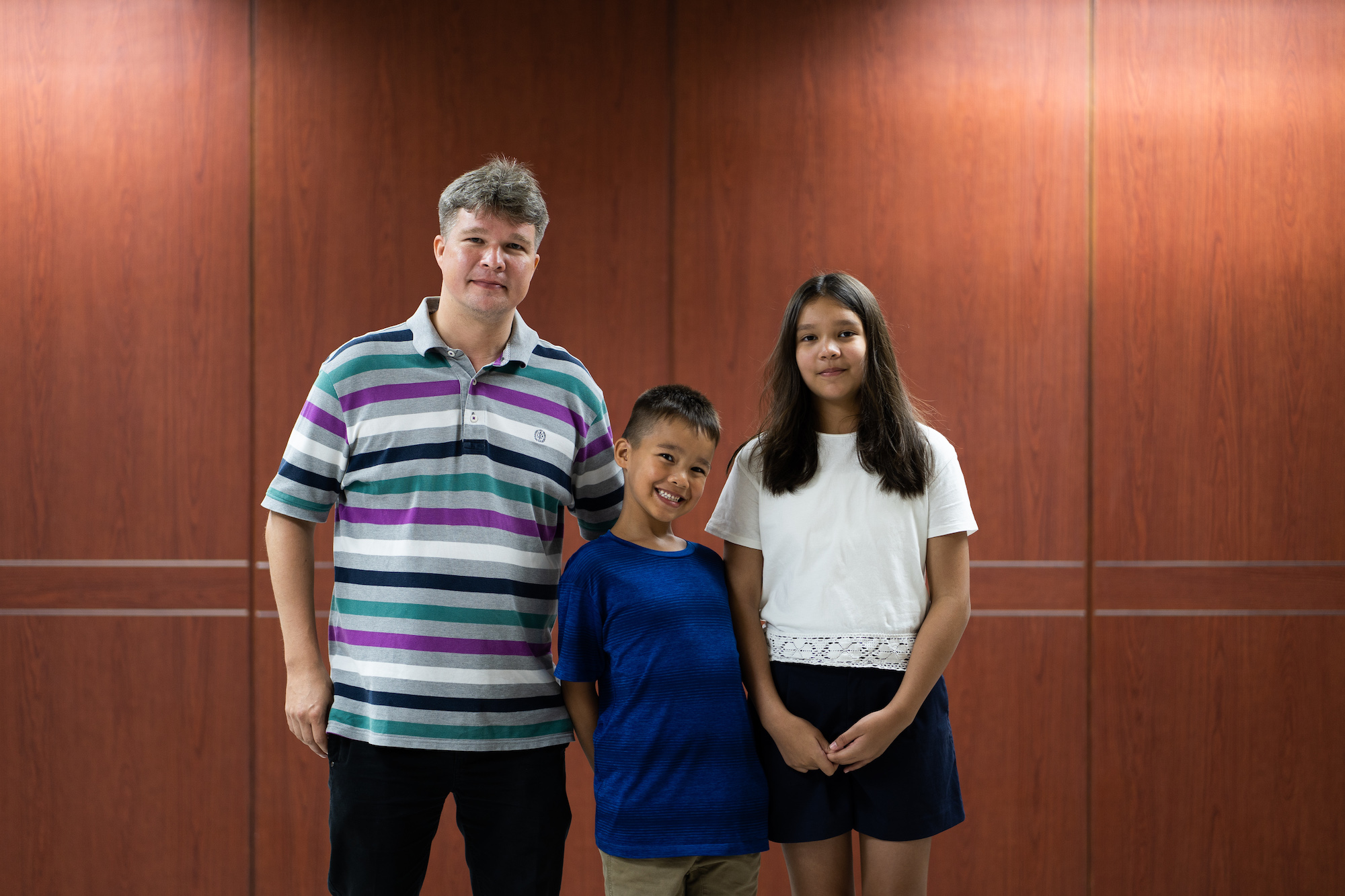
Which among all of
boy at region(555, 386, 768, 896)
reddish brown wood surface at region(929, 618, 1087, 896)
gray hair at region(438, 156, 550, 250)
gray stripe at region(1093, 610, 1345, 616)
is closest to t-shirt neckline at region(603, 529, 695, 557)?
boy at region(555, 386, 768, 896)

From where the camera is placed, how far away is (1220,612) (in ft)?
8.17

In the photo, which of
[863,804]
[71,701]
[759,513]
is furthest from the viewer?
[71,701]

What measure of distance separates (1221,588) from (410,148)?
267cm

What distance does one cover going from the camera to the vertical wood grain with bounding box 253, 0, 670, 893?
2447 millimetres

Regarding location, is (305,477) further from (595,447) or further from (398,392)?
(595,447)

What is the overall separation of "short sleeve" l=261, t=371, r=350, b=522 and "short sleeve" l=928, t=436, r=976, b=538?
100 centimetres

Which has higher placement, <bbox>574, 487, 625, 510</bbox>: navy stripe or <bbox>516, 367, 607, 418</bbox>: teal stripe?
<bbox>516, 367, 607, 418</bbox>: teal stripe

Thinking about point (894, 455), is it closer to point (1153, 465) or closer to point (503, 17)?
point (1153, 465)

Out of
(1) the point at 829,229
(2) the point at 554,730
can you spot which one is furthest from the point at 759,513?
(1) the point at 829,229

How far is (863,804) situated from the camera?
1.44 metres

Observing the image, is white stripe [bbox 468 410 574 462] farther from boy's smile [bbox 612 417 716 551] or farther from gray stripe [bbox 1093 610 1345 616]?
gray stripe [bbox 1093 610 1345 616]

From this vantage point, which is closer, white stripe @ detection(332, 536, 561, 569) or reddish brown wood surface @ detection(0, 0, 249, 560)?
white stripe @ detection(332, 536, 561, 569)

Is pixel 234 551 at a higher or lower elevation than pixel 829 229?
lower

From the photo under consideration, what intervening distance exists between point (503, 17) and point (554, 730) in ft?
6.59
